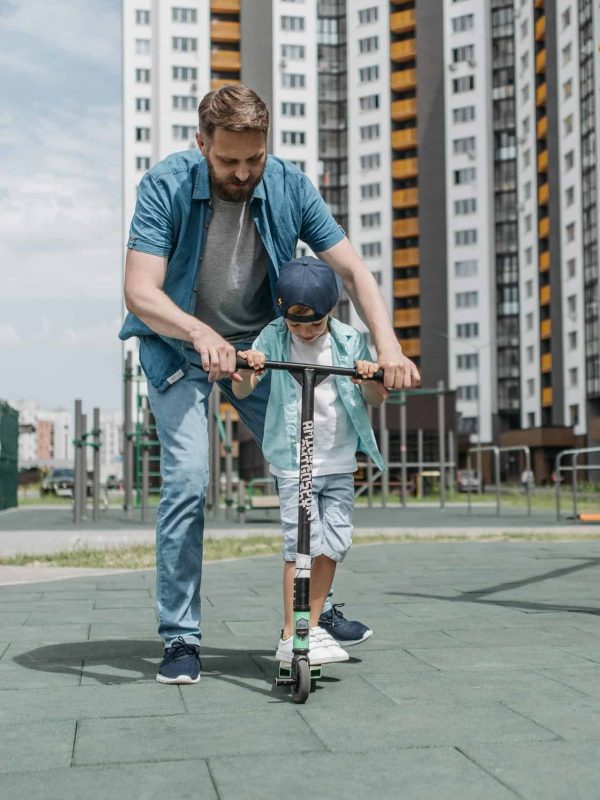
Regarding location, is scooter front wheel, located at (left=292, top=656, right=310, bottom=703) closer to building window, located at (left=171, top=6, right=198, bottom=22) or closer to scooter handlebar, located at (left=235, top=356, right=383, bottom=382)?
scooter handlebar, located at (left=235, top=356, right=383, bottom=382)

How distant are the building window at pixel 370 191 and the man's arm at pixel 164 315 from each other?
80836mm

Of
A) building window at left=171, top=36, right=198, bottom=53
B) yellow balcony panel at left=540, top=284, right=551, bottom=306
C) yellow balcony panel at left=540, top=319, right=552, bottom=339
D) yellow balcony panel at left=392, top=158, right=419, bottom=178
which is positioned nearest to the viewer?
yellow balcony panel at left=540, top=319, right=552, bottom=339

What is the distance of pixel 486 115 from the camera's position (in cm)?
8125

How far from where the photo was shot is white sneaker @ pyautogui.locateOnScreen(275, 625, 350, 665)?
3.84 meters

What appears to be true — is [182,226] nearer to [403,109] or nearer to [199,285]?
[199,285]

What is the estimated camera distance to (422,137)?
82875mm

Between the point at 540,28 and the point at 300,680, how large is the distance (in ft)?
254

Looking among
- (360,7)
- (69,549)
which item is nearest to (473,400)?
(360,7)

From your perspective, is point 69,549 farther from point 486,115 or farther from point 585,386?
point 486,115

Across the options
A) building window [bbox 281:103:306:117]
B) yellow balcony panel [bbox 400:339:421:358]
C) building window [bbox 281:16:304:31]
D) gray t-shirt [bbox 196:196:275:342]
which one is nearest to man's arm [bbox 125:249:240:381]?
gray t-shirt [bbox 196:196:275:342]

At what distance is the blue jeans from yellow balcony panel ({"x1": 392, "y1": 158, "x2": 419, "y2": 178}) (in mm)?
80513

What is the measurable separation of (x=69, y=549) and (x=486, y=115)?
7413 centimetres

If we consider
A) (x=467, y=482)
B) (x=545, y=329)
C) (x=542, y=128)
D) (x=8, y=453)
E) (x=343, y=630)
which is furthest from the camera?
(x=545, y=329)

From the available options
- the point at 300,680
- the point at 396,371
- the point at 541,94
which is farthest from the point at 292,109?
the point at 300,680
